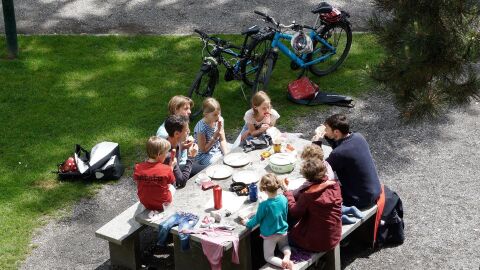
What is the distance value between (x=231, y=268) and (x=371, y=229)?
1.53m

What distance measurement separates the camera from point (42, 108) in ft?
36.3

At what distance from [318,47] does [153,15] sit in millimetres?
4095

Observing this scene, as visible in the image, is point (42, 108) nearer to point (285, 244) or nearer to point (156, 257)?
point (156, 257)

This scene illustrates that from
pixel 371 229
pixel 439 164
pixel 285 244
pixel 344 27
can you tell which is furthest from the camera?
pixel 344 27

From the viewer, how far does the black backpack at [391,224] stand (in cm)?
775

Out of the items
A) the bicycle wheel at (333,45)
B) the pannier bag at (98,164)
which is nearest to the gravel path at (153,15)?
the bicycle wheel at (333,45)

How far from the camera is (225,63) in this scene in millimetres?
10781

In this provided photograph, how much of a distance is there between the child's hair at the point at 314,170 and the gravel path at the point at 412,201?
4.21ft

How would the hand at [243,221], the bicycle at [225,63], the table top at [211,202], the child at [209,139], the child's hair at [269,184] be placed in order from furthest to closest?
the bicycle at [225,63]
the child at [209,139]
the table top at [211,202]
the hand at [243,221]
the child's hair at [269,184]

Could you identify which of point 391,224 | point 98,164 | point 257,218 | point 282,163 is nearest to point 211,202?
point 257,218

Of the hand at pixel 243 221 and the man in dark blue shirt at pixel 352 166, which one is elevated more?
the man in dark blue shirt at pixel 352 166

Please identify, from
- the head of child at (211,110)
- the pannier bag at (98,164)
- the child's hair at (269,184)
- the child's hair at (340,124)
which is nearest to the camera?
the child's hair at (269,184)

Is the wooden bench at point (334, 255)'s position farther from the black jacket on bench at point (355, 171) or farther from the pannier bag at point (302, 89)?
the pannier bag at point (302, 89)

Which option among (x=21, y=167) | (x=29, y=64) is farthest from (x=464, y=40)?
(x=29, y=64)
